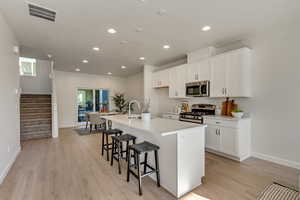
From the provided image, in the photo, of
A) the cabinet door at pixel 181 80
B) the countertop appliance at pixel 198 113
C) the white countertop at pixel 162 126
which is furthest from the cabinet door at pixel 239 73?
the white countertop at pixel 162 126

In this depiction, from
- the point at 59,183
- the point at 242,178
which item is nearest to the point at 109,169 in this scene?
the point at 59,183

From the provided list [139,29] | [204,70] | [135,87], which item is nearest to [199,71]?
[204,70]

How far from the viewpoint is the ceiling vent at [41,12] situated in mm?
2229

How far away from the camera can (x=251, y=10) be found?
229cm

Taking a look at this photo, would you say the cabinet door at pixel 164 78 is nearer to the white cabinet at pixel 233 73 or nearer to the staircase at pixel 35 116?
the white cabinet at pixel 233 73

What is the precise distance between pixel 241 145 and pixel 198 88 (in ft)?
5.64

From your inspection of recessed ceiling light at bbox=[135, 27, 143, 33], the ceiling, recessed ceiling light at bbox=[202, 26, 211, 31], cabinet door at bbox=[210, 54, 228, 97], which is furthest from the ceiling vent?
cabinet door at bbox=[210, 54, 228, 97]

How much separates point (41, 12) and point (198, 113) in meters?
3.89

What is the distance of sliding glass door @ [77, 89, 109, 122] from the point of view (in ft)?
24.9

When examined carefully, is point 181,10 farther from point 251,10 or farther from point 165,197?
point 165,197

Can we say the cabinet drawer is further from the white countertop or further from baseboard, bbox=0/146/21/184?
baseboard, bbox=0/146/21/184

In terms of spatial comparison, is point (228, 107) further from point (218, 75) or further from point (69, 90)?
point (69, 90)

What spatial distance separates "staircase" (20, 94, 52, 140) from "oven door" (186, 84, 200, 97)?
505 centimetres

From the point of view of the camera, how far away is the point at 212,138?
345cm
